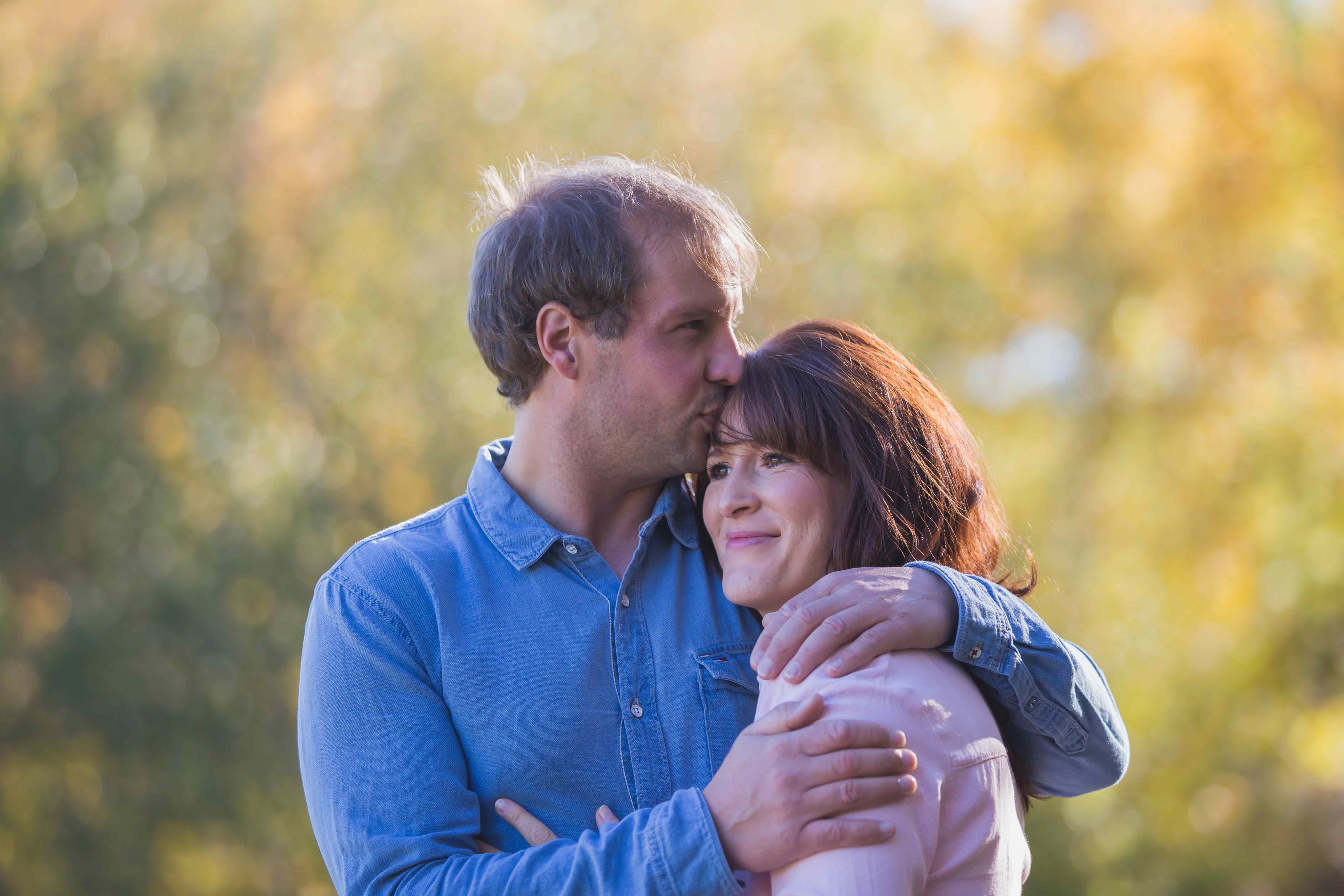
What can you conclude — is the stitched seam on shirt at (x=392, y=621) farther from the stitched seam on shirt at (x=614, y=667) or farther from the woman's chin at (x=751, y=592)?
the woman's chin at (x=751, y=592)

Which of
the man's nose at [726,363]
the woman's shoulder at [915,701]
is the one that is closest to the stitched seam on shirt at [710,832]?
the woman's shoulder at [915,701]

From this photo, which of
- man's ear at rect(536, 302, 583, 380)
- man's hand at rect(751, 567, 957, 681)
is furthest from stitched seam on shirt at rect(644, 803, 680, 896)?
man's ear at rect(536, 302, 583, 380)

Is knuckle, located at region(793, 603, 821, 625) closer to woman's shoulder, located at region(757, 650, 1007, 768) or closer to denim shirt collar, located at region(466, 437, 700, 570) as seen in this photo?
woman's shoulder, located at region(757, 650, 1007, 768)

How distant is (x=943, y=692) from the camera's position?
157cm

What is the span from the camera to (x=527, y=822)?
5.63 feet

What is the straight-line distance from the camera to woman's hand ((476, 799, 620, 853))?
1.70 metres

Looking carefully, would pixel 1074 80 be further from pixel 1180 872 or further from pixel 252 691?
pixel 252 691

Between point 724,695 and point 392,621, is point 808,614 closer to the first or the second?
point 724,695

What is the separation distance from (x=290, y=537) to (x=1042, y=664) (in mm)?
5827

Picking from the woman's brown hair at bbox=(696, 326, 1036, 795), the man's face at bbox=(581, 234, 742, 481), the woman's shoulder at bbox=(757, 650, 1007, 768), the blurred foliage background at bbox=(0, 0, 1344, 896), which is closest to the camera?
the woman's shoulder at bbox=(757, 650, 1007, 768)

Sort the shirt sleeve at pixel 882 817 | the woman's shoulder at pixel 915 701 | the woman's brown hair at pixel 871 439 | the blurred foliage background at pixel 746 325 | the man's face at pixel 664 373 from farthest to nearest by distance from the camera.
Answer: the blurred foliage background at pixel 746 325 → the man's face at pixel 664 373 → the woman's brown hair at pixel 871 439 → the woman's shoulder at pixel 915 701 → the shirt sleeve at pixel 882 817

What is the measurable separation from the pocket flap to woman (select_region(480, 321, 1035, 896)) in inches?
4.5

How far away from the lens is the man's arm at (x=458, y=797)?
1.44m

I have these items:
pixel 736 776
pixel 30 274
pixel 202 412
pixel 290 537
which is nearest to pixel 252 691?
pixel 290 537
